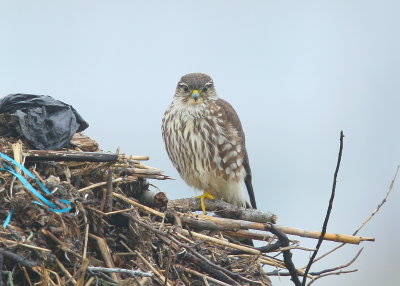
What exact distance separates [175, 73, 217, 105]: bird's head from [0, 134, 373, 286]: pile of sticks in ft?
5.59

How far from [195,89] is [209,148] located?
2.28 feet

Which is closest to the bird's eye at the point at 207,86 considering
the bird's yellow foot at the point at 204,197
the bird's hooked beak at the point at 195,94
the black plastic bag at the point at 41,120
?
the bird's hooked beak at the point at 195,94

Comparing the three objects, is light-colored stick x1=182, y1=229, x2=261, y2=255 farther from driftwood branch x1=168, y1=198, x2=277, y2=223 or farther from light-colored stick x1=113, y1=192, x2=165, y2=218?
driftwood branch x1=168, y1=198, x2=277, y2=223

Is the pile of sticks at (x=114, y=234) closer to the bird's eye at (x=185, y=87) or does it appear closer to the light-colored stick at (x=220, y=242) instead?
the light-colored stick at (x=220, y=242)

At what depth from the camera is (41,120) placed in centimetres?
536

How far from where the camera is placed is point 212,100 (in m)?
7.61

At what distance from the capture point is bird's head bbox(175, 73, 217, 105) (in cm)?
755

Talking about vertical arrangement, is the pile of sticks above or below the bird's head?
below

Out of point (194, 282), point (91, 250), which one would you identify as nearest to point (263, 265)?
point (194, 282)

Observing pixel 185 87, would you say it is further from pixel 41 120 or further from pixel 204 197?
pixel 41 120

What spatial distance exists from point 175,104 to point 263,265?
235cm

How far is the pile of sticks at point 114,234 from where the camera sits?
4305 millimetres

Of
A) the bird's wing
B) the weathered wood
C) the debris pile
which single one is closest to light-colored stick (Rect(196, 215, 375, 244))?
the debris pile

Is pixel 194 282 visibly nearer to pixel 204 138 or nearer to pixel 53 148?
pixel 53 148
